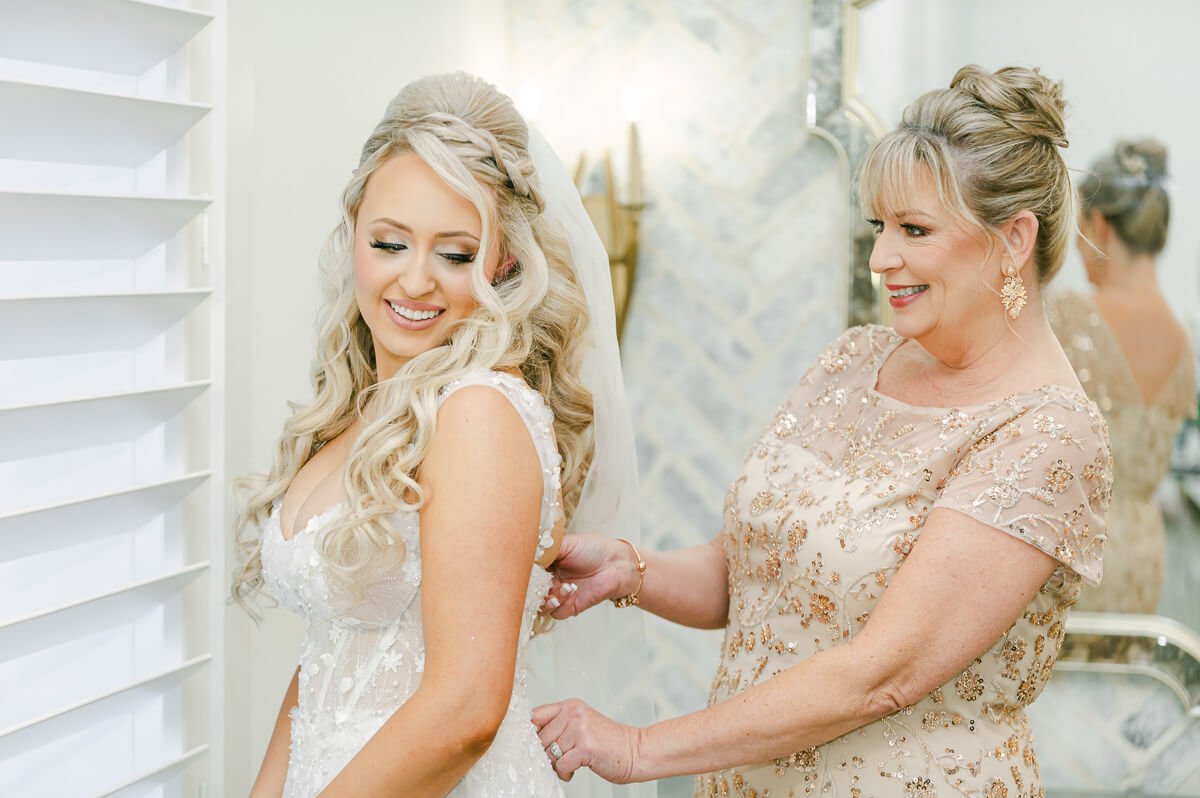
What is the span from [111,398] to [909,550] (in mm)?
1173

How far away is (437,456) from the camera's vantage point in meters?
1.29

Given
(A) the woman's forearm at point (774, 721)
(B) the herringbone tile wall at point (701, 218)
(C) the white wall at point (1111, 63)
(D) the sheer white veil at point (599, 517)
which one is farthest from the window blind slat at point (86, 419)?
(C) the white wall at point (1111, 63)

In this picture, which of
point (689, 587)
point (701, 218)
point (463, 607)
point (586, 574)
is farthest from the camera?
point (701, 218)

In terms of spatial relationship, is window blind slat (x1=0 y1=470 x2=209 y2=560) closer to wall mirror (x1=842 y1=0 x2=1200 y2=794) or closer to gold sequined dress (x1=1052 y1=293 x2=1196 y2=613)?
wall mirror (x1=842 y1=0 x2=1200 y2=794)

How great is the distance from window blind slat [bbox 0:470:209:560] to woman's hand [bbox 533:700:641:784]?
65cm

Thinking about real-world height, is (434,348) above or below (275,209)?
below

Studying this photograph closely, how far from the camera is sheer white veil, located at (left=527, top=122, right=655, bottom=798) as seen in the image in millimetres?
1618

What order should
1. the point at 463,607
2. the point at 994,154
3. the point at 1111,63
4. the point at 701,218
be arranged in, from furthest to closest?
the point at 701,218
the point at 1111,63
the point at 994,154
the point at 463,607

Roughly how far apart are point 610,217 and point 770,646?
1.64 metres

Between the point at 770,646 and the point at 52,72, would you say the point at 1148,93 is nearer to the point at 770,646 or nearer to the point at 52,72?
the point at 770,646

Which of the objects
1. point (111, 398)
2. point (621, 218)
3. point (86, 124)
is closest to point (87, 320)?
point (111, 398)

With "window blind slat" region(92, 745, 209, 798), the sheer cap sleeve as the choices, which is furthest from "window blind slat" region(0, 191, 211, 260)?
the sheer cap sleeve

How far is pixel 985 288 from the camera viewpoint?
1604 millimetres

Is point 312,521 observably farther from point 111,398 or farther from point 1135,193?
point 1135,193
